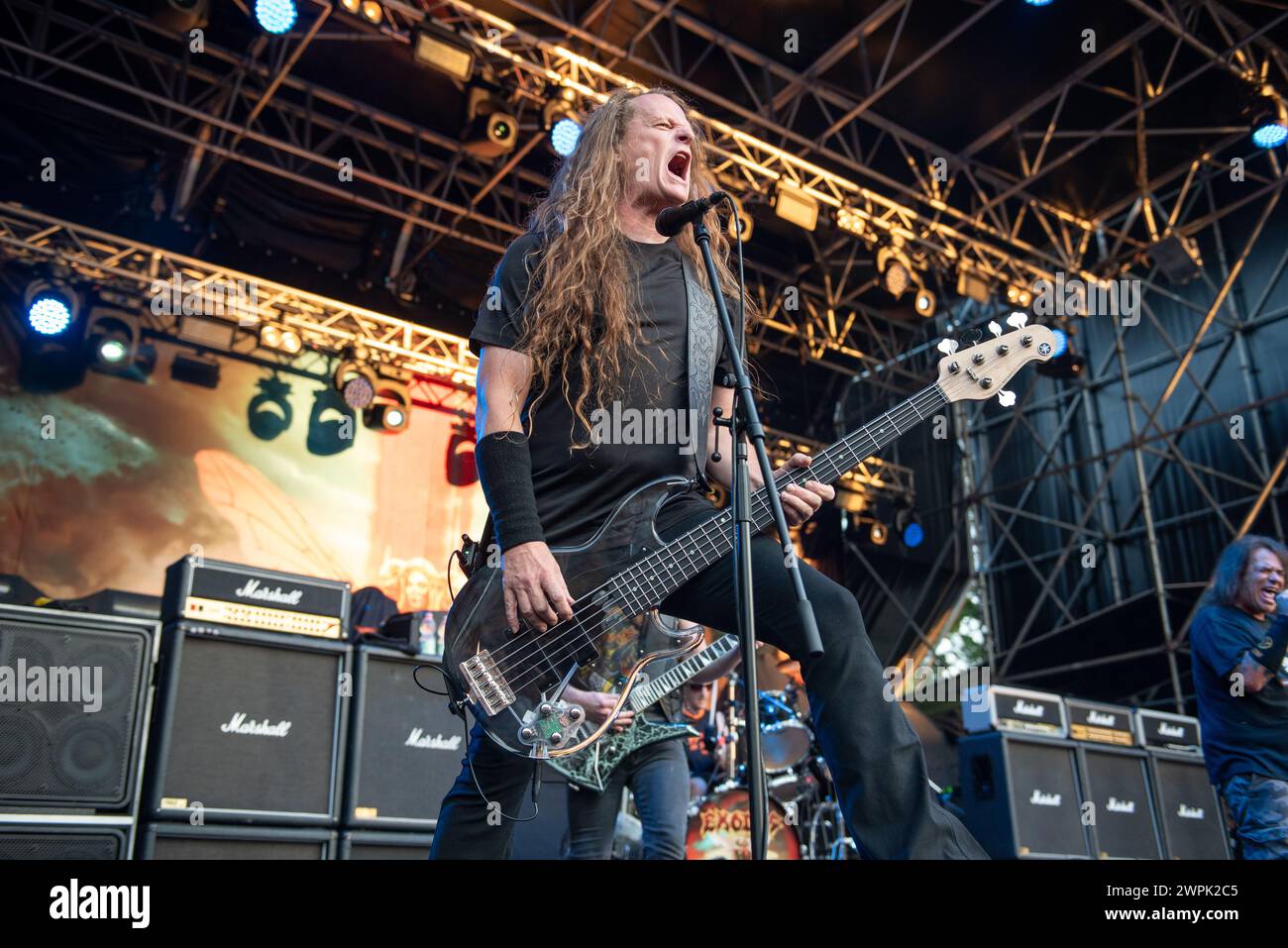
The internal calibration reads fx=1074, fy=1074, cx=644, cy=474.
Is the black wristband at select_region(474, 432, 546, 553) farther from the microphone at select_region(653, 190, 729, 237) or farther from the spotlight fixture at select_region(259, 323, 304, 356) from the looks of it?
the spotlight fixture at select_region(259, 323, 304, 356)

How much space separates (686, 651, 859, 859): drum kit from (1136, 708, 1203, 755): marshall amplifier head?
2262mm

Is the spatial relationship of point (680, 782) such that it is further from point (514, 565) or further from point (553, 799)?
point (514, 565)

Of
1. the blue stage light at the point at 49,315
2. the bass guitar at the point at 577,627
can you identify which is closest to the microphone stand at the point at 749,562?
the bass guitar at the point at 577,627

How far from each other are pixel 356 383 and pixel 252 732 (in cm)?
667

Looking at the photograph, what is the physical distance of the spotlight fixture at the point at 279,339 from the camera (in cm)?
1016

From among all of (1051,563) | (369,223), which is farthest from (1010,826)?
(1051,563)

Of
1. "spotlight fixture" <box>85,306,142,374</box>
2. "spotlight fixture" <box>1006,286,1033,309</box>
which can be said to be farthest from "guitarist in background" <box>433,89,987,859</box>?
"spotlight fixture" <box>1006,286,1033,309</box>

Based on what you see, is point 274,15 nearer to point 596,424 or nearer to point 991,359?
point 596,424

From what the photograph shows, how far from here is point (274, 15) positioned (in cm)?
782

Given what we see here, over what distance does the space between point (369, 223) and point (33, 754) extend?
7.52 m

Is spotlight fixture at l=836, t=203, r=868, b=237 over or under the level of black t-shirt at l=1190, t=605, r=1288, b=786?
over

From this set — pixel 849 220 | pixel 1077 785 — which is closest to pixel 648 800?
pixel 1077 785

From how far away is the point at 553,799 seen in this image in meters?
5.82

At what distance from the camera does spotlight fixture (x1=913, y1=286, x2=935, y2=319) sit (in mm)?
10859
